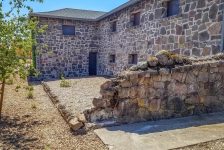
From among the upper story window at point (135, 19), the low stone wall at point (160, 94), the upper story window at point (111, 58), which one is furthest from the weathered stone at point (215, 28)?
the upper story window at point (111, 58)

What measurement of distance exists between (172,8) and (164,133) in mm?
7286

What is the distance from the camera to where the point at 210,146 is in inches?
178

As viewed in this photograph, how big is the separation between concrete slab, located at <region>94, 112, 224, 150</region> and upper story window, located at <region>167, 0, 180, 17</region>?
19.0 feet

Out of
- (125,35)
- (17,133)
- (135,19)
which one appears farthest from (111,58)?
(17,133)

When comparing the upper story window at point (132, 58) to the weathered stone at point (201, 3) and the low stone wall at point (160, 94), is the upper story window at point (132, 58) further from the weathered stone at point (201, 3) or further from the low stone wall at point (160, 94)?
the low stone wall at point (160, 94)

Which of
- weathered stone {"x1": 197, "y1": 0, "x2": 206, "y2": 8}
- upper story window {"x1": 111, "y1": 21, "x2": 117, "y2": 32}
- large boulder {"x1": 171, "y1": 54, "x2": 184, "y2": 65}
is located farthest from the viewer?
upper story window {"x1": 111, "y1": 21, "x2": 117, "y2": 32}

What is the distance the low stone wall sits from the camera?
19.9 feet

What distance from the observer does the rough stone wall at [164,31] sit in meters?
8.73

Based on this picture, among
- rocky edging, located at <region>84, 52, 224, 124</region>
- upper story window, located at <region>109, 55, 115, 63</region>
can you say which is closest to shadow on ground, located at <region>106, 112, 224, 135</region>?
rocky edging, located at <region>84, 52, 224, 124</region>

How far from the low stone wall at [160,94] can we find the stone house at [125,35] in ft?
7.16

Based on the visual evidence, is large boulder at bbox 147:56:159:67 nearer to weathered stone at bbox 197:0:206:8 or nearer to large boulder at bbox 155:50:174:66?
large boulder at bbox 155:50:174:66

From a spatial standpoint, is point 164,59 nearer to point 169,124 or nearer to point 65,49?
point 169,124

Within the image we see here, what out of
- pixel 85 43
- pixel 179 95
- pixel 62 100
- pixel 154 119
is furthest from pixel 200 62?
pixel 85 43

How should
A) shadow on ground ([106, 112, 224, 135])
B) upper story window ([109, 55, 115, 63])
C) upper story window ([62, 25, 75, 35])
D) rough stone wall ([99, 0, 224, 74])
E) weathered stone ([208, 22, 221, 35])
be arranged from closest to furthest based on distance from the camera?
shadow on ground ([106, 112, 224, 135]) → weathered stone ([208, 22, 221, 35]) → rough stone wall ([99, 0, 224, 74]) → upper story window ([109, 55, 115, 63]) → upper story window ([62, 25, 75, 35])
